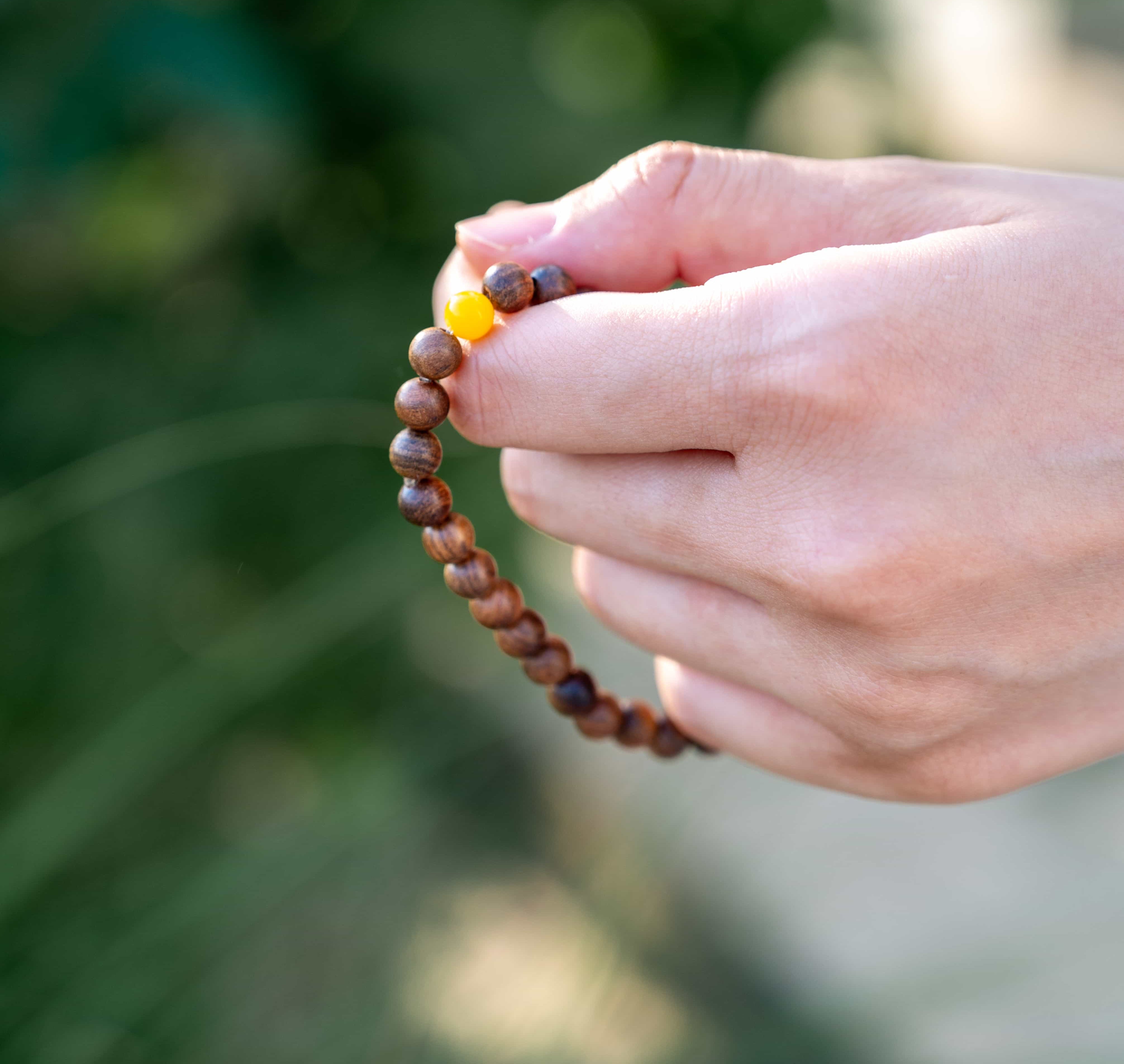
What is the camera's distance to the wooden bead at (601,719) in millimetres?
694

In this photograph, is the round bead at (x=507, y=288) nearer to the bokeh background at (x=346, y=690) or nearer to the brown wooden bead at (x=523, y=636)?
the brown wooden bead at (x=523, y=636)

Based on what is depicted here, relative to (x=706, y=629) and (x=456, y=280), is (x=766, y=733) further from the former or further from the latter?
(x=456, y=280)

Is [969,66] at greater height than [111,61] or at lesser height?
greater

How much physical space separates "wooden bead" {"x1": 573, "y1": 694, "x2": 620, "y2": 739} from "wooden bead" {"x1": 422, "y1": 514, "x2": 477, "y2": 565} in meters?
0.16

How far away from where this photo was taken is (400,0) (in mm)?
954

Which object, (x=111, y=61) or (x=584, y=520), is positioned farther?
(x=111, y=61)

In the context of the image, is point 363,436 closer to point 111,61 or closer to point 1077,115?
point 111,61

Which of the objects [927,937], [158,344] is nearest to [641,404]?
[158,344]

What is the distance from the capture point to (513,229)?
592 mm

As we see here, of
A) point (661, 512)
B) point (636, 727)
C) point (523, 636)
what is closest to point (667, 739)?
point (636, 727)

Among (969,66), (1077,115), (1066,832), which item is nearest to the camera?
(1066,832)

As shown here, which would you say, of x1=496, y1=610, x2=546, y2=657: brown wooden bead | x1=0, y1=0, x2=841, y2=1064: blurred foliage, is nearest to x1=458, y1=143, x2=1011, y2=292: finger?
x1=496, y1=610, x2=546, y2=657: brown wooden bead

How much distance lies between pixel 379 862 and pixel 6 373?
490 millimetres

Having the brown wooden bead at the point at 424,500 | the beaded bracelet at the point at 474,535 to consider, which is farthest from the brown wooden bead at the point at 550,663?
the brown wooden bead at the point at 424,500
